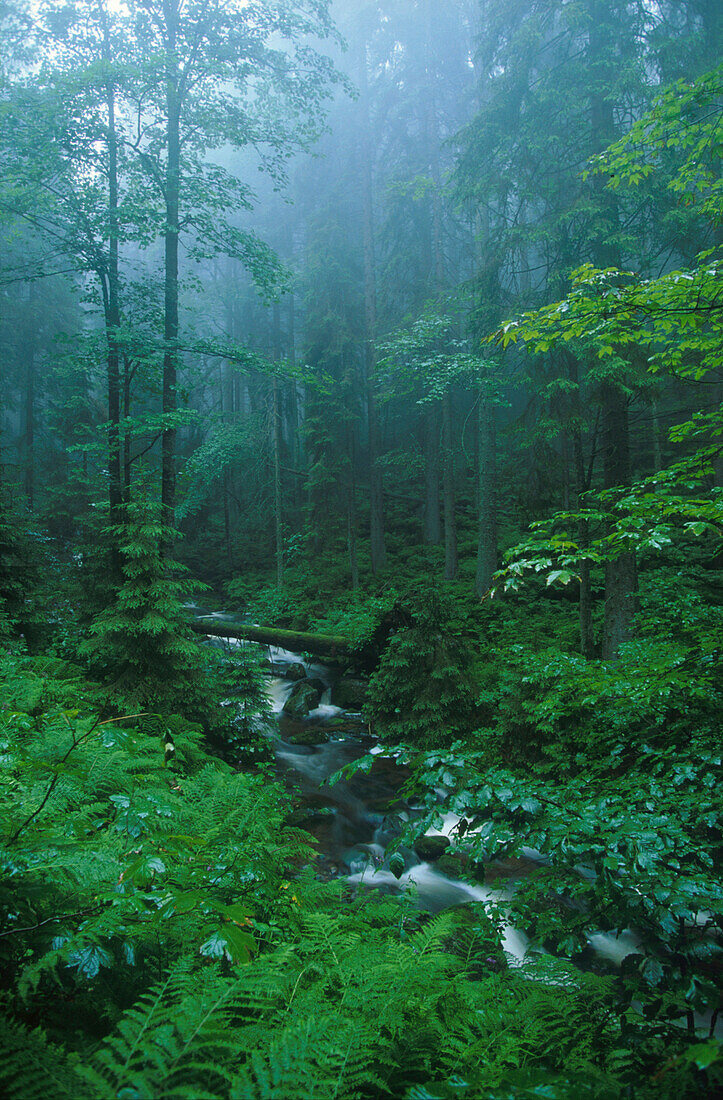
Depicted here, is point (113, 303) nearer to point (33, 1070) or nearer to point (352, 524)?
point (352, 524)

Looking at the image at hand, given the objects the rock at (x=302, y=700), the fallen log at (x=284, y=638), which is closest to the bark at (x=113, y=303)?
the fallen log at (x=284, y=638)

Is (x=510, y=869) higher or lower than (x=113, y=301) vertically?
lower

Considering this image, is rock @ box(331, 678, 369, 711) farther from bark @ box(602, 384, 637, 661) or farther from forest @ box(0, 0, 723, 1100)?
bark @ box(602, 384, 637, 661)

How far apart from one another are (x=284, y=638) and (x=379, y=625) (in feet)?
9.89

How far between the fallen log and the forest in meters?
0.21

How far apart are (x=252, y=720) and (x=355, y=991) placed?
6.52m

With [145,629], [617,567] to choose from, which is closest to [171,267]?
[145,629]

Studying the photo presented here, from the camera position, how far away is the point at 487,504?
43.8ft

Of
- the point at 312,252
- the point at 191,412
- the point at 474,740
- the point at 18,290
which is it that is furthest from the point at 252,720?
the point at 18,290

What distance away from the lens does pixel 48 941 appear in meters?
1.58

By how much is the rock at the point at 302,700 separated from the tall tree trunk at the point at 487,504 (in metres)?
5.00

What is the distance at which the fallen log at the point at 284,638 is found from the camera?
11672 mm

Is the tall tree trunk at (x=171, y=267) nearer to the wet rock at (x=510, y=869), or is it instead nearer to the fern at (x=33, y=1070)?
the wet rock at (x=510, y=869)

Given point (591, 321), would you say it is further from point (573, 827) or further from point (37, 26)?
point (37, 26)
